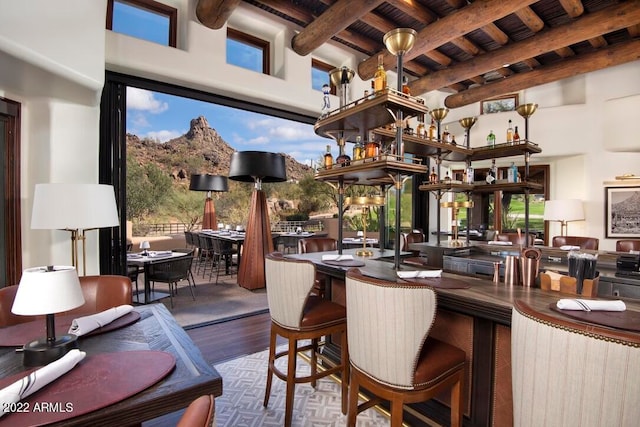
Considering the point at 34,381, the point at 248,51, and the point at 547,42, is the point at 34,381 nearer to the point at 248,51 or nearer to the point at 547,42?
the point at 248,51

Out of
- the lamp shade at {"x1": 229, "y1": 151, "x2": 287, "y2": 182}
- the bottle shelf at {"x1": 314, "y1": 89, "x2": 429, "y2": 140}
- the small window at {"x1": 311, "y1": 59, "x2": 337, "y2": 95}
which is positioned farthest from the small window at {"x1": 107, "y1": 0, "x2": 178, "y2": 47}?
the bottle shelf at {"x1": 314, "y1": 89, "x2": 429, "y2": 140}

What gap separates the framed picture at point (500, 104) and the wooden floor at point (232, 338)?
5488 millimetres

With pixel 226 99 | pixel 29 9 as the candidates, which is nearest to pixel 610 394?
pixel 29 9

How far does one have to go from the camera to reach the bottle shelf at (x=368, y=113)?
2.20m

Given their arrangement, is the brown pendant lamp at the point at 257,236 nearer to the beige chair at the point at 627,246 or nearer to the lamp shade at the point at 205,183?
the lamp shade at the point at 205,183

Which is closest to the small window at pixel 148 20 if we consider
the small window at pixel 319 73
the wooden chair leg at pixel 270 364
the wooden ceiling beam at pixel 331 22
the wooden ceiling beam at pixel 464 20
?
the wooden ceiling beam at pixel 331 22

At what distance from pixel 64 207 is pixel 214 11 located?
2500mm

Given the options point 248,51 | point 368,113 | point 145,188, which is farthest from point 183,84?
point 145,188

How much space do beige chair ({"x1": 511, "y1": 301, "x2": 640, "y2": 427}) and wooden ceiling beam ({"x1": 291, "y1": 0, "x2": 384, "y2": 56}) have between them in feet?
10.1

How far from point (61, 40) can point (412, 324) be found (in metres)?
2.95

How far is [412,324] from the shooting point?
1.37m

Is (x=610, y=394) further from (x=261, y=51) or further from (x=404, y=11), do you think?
(x=261, y=51)

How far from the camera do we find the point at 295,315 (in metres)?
2.00

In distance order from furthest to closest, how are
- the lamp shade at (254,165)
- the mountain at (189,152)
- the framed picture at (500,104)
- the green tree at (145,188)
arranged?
the mountain at (189,152) → the green tree at (145,188) → the framed picture at (500,104) → the lamp shade at (254,165)
